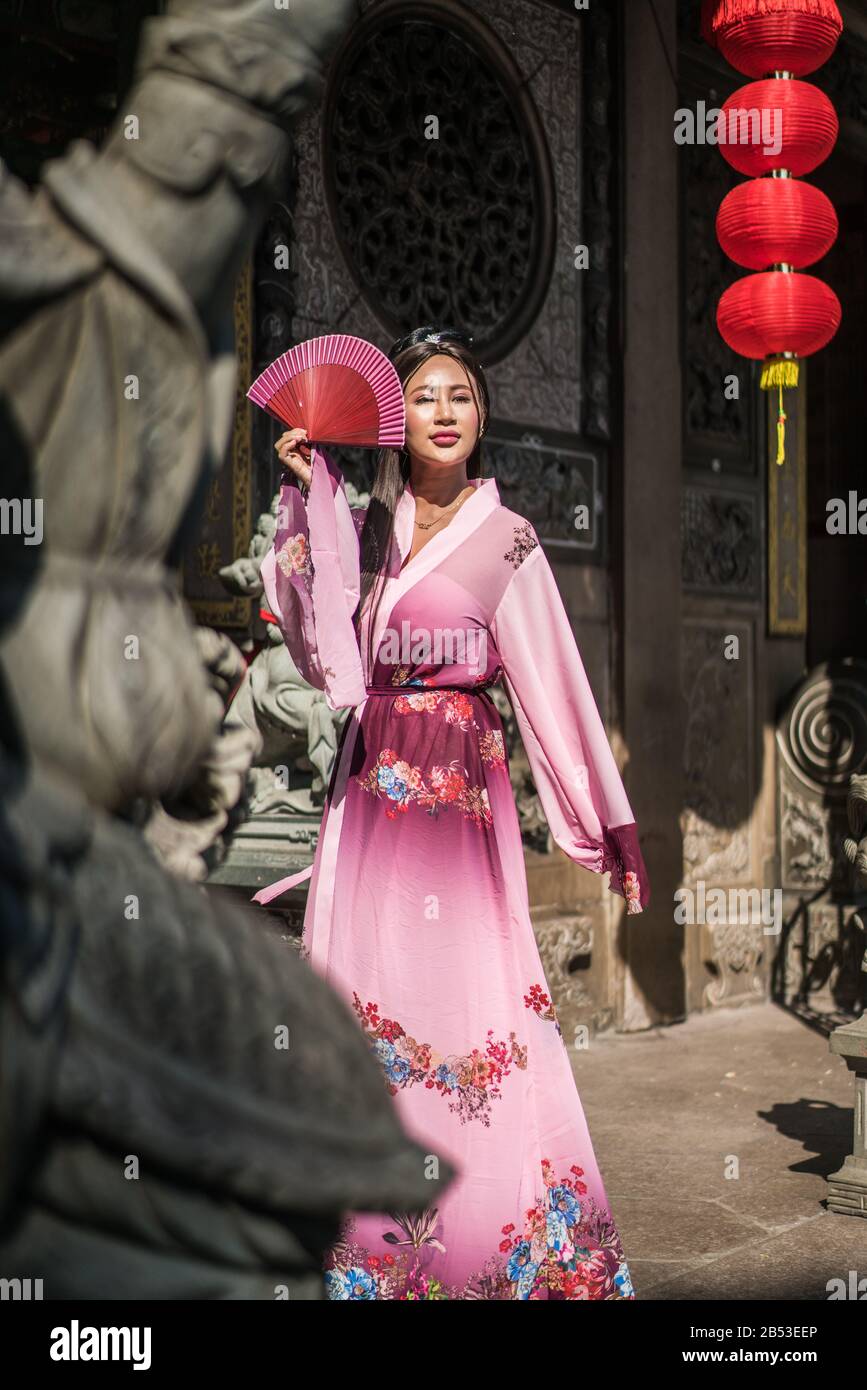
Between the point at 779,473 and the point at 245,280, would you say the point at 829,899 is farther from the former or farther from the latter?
the point at 245,280

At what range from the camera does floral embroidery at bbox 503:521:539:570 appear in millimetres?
3287

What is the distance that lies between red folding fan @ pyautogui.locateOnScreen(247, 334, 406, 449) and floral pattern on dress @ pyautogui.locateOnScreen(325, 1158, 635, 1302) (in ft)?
4.98

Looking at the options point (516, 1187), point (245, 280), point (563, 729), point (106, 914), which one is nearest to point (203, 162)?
point (106, 914)

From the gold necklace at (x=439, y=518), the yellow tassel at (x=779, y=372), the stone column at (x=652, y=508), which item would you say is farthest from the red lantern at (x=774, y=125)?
the gold necklace at (x=439, y=518)

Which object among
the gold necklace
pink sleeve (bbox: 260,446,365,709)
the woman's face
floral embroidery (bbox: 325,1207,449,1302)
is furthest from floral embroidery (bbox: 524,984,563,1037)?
the woman's face

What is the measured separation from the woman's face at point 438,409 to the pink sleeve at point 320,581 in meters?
0.25

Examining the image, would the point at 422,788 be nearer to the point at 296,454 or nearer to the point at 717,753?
the point at 296,454

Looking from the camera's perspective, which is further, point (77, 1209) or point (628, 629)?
point (628, 629)

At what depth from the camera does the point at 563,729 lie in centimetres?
326

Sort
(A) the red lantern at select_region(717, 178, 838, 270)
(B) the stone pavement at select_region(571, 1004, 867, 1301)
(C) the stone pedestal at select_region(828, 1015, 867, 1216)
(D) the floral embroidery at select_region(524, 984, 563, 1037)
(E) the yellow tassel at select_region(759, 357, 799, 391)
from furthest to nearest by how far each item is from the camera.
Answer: (E) the yellow tassel at select_region(759, 357, 799, 391)
(A) the red lantern at select_region(717, 178, 838, 270)
(C) the stone pedestal at select_region(828, 1015, 867, 1216)
(B) the stone pavement at select_region(571, 1004, 867, 1301)
(D) the floral embroidery at select_region(524, 984, 563, 1037)

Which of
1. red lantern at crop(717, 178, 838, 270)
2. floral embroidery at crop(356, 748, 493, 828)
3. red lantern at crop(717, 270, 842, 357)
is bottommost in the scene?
floral embroidery at crop(356, 748, 493, 828)

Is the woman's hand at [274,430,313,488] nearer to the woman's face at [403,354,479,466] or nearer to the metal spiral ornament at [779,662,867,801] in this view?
the woman's face at [403,354,479,466]

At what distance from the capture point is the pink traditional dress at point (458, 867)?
3.03 meters

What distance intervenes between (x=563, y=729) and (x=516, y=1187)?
3.01 ft
